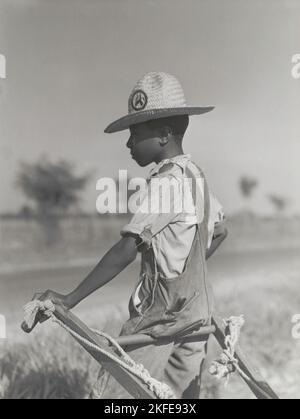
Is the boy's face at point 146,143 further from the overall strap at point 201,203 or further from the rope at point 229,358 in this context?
the rope at point 229,358

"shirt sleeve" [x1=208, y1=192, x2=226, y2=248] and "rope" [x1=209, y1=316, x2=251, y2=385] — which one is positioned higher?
"shirt sleeve" [x1=208, y1=192, x2=226, y2=248]

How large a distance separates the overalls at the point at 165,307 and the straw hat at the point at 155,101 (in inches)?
9.2

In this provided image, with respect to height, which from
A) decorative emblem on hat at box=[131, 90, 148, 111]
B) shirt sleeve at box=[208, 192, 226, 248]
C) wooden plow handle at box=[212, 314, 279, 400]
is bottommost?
wooden plow handle at box=[212, 314, 279, 400]

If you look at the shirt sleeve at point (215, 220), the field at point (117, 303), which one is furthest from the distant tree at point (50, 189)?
the shirt sleeve at point (215, 220)

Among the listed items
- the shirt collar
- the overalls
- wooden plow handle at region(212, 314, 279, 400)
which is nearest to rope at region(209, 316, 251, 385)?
wooden plow handle at region(212, 314, 279, 400)

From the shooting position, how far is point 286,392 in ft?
12.7

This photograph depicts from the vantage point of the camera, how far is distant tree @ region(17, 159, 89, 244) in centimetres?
453

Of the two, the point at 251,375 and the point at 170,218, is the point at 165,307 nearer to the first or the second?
the point at 170,218

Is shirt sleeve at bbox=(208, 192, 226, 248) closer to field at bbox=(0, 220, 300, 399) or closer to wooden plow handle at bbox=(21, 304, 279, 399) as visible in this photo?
wooden plow handle at bbox=(21, 304, 279, 399)

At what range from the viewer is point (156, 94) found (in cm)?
256

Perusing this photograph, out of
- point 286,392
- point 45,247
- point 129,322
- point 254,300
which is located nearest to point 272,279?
point 254,300

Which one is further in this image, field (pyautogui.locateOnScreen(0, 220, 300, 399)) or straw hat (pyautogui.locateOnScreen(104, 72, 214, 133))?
field (pyautogui.locateOnScreen(0, 220, 300, 399))

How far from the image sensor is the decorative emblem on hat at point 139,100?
8.40ft

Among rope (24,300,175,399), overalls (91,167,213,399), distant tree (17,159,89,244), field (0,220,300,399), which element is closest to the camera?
rope (24,300,175,399)
